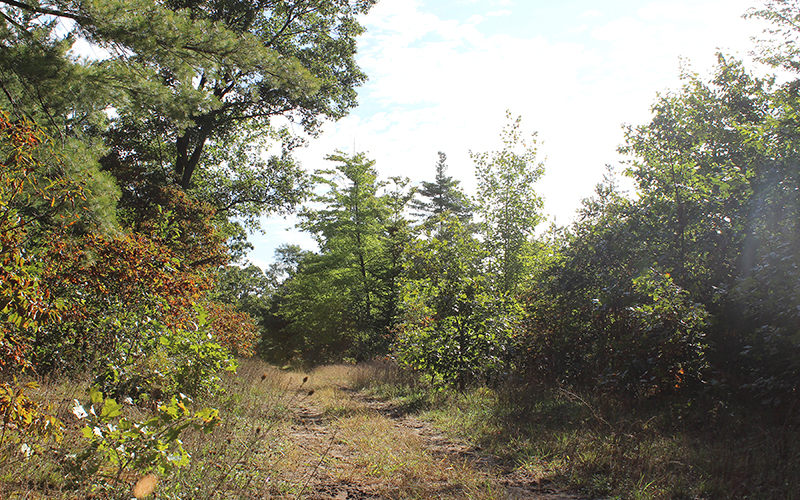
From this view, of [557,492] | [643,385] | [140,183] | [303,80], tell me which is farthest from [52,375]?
[140,183]

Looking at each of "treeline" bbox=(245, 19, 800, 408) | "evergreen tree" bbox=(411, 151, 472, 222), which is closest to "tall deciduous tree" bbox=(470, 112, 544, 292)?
"treeline" bbox=(245, 19, 800, 408)

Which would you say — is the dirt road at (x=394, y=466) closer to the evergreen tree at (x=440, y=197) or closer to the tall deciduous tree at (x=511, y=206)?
the tall deciduous tree at (x=511, y=206)

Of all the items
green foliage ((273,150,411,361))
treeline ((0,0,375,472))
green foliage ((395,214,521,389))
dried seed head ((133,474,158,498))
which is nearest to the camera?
dried seed head ((133,474,158,498))

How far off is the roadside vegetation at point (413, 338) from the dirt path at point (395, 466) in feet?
0.12

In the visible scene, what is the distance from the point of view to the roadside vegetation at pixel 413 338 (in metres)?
3.43

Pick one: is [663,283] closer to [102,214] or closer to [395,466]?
[395,466]

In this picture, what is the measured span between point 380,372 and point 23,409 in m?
10.8

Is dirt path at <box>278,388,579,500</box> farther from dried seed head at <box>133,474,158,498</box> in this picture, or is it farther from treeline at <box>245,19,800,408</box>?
treeline at <box>245,19,800,408</box>

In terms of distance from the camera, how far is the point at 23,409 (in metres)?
2.48

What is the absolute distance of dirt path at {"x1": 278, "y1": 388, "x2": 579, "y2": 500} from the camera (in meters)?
3.97

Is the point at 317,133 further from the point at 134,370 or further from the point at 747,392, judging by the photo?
the point at 747,392

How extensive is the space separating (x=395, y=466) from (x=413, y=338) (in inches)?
190

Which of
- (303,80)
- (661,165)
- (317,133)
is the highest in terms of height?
(317,133)

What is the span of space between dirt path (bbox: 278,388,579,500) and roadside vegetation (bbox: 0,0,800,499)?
4 cm
